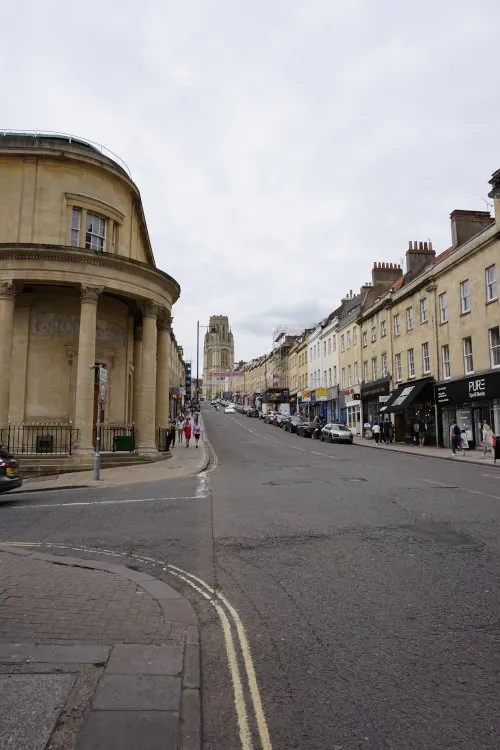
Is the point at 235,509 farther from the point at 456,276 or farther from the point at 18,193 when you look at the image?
the point at 456,276

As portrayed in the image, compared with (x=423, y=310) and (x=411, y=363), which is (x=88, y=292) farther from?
(x=411, y=363)

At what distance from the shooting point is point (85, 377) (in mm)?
19828

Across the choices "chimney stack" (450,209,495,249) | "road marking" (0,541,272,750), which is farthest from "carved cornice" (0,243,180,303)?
"chimney stack" (450,209,495,249)

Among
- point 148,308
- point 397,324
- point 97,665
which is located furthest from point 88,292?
point 397,324

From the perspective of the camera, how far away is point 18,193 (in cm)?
2200

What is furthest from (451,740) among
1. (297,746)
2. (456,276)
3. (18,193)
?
(456,276)

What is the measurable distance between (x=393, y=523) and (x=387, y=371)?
32694mm

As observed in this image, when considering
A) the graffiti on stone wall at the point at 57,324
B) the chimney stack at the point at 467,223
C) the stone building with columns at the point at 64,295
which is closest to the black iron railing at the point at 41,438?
the stone building with columns at the point at 64,295

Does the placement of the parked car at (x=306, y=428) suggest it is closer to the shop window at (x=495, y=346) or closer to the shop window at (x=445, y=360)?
the shop window at (x=445, y=360)

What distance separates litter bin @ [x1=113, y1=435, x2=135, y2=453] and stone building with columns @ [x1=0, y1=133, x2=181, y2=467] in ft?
0.20

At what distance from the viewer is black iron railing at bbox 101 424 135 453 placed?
71.9 feet

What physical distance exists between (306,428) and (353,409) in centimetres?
680

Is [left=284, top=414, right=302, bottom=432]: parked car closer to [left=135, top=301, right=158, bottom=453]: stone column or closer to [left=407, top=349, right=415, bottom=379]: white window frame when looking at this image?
[left=407, top=349, right=415, bottom=379]: white window frame

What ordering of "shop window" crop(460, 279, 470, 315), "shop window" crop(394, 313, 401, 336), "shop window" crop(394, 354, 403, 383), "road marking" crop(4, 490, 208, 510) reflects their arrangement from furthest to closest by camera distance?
"shop window" crop(394, 313, 401, 336) → "shop window" crop(394, 354, 403, 383) → "shop window" crop(460, 279, 470, 315) → "road marking" crop(4, 490, 208, 510)
